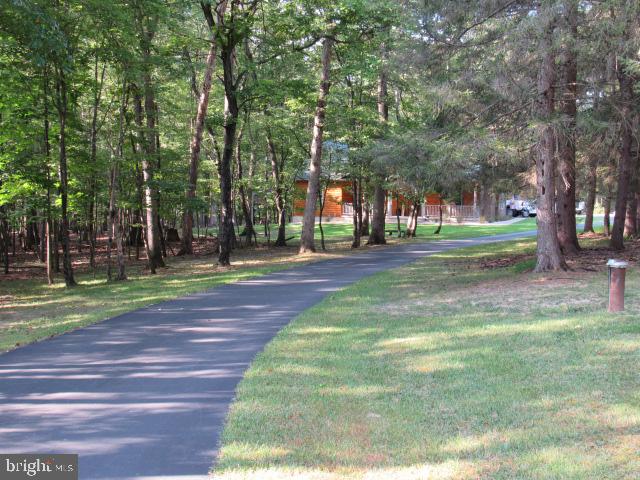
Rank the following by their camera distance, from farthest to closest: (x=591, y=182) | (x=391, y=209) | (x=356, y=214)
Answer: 1. (x=391, y=209)
2. (x=356, y=214)
3. (x=591, y=182)

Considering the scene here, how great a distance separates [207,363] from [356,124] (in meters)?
18.8

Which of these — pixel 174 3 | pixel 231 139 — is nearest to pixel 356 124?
pixel 231 139

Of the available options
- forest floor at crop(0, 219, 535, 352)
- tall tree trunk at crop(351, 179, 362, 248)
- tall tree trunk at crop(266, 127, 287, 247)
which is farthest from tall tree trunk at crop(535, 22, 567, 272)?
tall tree trunk at crop(266, 127, 287, 247)

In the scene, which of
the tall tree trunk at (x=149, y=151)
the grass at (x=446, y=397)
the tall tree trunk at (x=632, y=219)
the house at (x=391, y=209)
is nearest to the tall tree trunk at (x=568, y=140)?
the grass at (x=446, y=397)

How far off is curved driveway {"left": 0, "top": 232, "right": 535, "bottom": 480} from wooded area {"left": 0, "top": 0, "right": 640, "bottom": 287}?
571 centimetres

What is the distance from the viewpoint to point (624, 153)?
17312mm

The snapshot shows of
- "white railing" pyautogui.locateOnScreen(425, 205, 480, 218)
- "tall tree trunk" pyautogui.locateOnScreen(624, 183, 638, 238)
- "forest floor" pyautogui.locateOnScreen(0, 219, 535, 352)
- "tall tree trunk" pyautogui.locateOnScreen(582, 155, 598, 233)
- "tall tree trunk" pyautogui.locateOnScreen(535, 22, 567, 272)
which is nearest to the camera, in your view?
"forest floor" pyautogui.locateOnScreen(0, 219, 535, 352)

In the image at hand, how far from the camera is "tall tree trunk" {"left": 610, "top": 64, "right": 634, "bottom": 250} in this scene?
14023mm

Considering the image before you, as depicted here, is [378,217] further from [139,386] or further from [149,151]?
[139,386]

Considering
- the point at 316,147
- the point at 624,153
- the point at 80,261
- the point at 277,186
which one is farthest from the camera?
the point at 277,186

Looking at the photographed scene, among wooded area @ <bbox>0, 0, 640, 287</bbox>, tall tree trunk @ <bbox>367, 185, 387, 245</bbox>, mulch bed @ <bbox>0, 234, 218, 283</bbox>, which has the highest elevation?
wooded area @ <bbox>0, 0, 640, 287</bbox>

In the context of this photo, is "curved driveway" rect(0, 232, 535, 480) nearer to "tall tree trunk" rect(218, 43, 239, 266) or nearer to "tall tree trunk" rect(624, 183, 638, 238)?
"tall tree trunk" rect(218, 43, 239, 266)

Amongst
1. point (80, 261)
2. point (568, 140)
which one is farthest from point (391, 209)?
point (568, 140)

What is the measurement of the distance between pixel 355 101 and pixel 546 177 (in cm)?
1417
